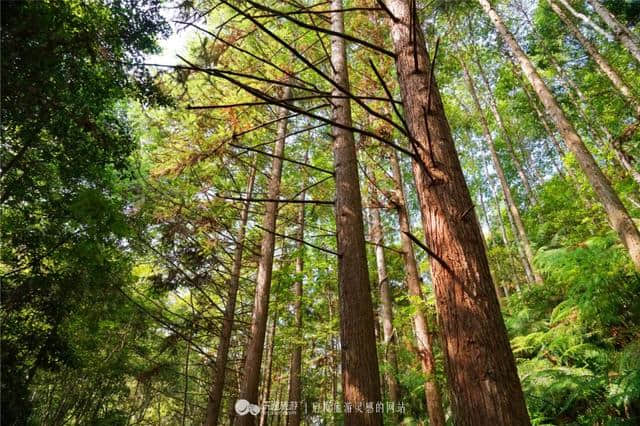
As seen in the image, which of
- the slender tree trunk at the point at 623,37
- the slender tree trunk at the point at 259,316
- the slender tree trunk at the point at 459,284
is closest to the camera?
the slender tree trunk at the point at 459,284

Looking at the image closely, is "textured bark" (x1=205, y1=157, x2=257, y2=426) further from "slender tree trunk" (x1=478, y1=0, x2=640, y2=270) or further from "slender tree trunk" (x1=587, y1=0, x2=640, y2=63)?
→ "slender tree trunk" (x1=587, y1=0, x2=640, y2=63)

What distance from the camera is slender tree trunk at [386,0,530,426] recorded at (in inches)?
46.0

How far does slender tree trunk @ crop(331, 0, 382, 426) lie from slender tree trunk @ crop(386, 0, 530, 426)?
5.11 feet

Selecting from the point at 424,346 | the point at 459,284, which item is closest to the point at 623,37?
the point at 424,346

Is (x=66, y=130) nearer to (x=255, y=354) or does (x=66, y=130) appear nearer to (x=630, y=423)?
(x=255, y=354)

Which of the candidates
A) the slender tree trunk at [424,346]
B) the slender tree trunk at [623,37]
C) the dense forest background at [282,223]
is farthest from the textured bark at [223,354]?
the slender tree trunk at [623,37]

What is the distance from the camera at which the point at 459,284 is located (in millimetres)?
1354

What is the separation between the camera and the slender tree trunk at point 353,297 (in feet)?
8.78

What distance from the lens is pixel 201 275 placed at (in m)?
7.03

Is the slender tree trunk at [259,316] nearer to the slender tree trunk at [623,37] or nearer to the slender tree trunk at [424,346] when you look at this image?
the slender tree trunk at [424,346]

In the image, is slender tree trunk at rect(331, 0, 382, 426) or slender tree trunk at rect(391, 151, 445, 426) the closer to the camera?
slender tree trunk at rect(331, 0, 382, 426)

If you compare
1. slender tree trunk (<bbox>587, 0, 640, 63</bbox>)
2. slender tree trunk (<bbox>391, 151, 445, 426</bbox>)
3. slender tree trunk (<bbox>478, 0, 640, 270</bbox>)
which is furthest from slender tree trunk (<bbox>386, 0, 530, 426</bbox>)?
slender tree trunk (<bbox>587, 0, 640, 63</bbox>)

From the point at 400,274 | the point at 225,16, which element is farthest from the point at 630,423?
the point at 400,274

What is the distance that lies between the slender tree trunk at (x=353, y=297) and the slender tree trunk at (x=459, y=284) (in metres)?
1.56
